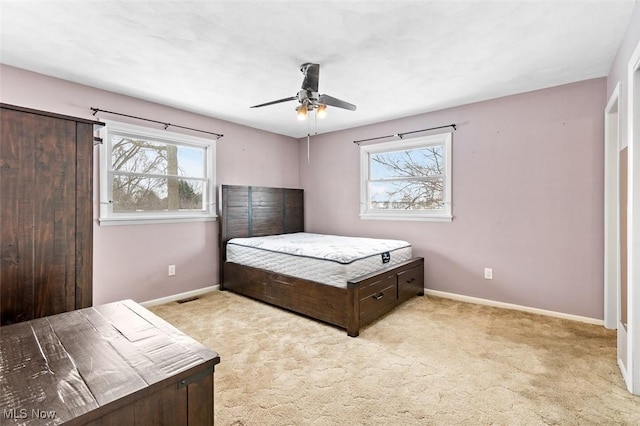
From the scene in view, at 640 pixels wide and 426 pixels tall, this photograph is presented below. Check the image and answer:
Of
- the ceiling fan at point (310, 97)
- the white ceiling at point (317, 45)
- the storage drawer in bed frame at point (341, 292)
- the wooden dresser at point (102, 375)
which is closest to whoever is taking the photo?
the wooden dresser at point (102, 375)

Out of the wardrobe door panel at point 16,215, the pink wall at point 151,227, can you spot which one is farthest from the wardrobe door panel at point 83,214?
the pink wall at point 151,227

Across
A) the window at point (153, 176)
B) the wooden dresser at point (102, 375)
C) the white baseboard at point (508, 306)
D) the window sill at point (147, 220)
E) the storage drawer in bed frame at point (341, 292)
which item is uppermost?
the window at point (153, 176)

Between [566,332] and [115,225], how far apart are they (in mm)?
4537

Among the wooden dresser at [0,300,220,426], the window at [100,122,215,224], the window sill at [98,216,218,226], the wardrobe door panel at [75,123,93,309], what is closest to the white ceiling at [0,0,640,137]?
the window at [100,122,215,224]

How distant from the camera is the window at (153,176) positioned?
3.24 m

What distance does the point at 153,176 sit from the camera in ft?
11.8

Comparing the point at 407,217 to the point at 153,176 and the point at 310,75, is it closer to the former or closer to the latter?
the point at 310,75

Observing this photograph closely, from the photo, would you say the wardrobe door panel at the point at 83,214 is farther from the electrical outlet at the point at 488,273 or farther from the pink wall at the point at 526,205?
the electrical outlet at the point at 488,273

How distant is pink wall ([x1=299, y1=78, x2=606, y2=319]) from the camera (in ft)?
9.64

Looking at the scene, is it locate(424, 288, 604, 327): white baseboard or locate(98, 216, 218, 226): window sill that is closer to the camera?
locate(424, 288, 604, 327): white baseboard

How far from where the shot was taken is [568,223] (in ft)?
9.93

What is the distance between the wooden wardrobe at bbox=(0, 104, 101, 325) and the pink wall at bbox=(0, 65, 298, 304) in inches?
72.6

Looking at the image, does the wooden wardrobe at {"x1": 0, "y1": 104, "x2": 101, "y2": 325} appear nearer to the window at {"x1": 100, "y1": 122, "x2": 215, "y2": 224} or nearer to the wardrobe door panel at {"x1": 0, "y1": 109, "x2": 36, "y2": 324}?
the wardrobe door panel at {"x1": 0, "y1": 109, "x2": 36, "y2": 324}

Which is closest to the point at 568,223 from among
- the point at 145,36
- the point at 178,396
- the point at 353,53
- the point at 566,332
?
the point at 566,332
